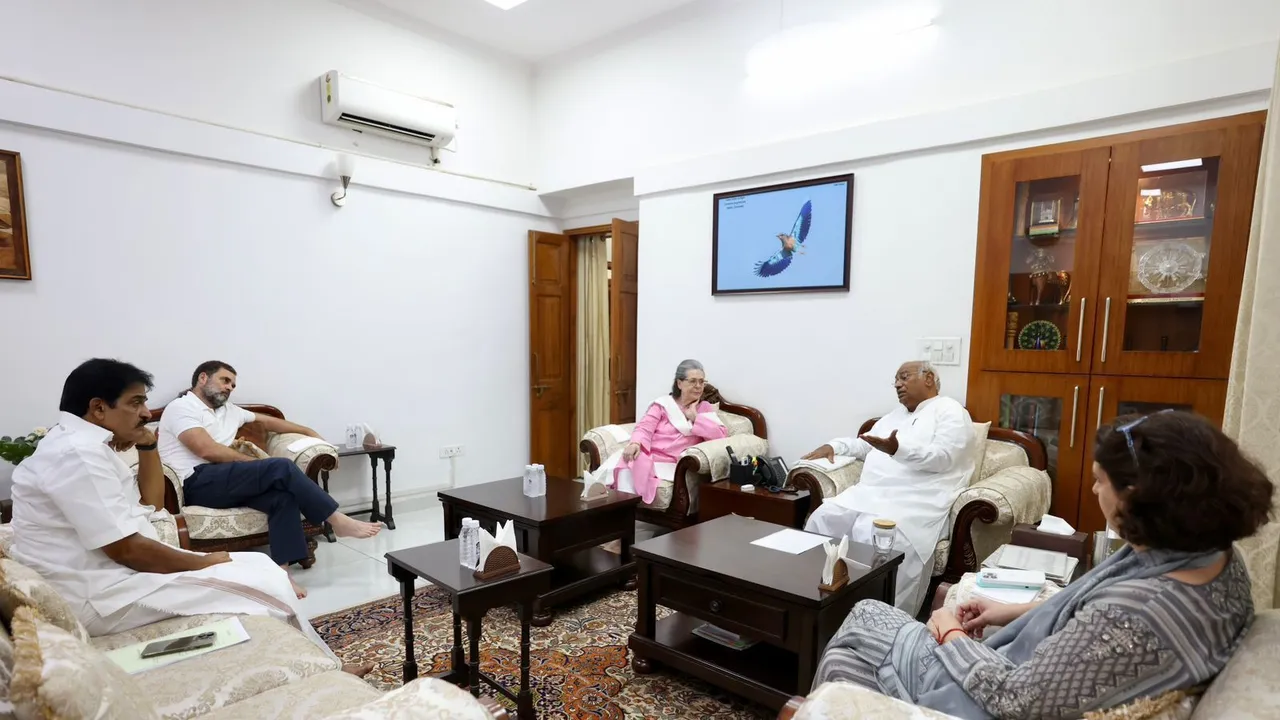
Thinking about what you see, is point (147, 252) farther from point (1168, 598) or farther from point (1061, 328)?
point (1061, 328)

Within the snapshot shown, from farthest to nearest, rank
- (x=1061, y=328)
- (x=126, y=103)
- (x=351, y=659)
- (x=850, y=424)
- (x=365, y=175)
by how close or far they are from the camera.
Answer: (x=365, y=175) < (x=850, y=424) < (x=126, y=103) < (x=1061, y=328) < (x=351, y=659)

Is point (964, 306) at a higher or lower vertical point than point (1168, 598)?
higher

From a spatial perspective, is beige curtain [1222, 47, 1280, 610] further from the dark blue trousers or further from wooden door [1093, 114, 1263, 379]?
the dark blue trousers

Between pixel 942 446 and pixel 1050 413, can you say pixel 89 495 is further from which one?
pixel 1050 413

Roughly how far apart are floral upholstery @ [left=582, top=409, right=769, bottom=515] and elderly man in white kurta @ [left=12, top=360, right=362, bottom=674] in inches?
83.1

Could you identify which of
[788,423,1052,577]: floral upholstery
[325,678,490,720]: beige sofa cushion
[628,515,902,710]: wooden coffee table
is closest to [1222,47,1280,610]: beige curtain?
[628,515,902,710]: wooden coffee table

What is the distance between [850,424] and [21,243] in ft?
15.2

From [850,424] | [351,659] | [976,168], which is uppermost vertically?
[976,168]

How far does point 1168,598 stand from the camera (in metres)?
1.08

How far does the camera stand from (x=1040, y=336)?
321 cm

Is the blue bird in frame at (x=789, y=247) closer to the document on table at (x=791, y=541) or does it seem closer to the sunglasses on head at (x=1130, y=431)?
the document on table at (x=791, y=541)

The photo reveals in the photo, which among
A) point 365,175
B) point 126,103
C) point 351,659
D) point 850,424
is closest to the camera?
point 351,659

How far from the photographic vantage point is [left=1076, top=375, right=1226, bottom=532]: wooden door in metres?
2.78

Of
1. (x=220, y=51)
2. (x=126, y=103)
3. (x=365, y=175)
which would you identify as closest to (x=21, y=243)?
(x=126, y=103)
